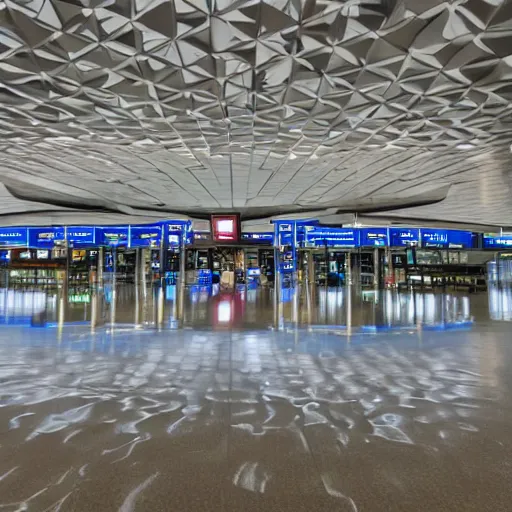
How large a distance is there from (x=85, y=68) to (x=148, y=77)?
2.91 ft

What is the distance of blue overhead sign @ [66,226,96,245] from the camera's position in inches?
1026

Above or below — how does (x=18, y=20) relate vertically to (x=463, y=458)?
above

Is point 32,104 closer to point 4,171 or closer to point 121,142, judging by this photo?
point 121,142

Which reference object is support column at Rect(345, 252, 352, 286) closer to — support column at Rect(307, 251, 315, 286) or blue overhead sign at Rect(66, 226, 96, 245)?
support column at Rect(307, 251, 315, 286)

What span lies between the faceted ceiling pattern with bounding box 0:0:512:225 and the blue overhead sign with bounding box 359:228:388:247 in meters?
11.9

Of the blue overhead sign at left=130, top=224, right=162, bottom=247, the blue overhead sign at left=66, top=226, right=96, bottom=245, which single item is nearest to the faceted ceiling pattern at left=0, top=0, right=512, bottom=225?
the blue overhead sign at left=130, top=224, right=162, bottom=247

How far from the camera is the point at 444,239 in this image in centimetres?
2634

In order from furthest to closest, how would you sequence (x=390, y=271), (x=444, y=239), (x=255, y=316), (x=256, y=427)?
(x=444, y=239), (x=390, y=271), (x=255, y=316), (x=256, y=427)

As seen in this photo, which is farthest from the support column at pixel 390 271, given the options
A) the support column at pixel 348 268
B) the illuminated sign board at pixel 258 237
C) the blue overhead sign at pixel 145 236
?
the blue overhead sign at pixel 145 236

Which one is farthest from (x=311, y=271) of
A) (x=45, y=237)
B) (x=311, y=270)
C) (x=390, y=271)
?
(x=45, y=237)

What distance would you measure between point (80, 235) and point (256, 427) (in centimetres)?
2600

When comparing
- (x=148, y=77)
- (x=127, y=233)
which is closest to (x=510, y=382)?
(x=148, y=77)

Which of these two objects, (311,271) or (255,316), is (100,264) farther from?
(255,316)

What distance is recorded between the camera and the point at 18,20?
474cm
